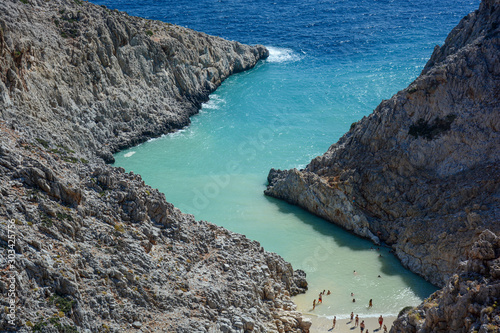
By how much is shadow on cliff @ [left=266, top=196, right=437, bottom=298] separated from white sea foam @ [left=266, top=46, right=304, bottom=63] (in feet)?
180

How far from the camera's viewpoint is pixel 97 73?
75.8 meters

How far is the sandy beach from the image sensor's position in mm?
45719

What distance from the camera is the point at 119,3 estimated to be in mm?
145875

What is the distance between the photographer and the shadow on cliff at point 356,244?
2010 inches

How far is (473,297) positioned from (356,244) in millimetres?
25791

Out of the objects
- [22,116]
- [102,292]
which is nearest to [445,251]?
[102,292]

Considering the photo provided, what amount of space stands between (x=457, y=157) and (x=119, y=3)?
4433 inches

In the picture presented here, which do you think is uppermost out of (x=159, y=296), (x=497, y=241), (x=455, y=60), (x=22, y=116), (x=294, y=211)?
(x=455, y=60)

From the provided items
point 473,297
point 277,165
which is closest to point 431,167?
point 277,165

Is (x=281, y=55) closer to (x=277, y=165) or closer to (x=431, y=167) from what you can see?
(x=277, y=165)

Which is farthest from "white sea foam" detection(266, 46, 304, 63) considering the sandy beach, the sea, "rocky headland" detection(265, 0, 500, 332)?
the sandy beach

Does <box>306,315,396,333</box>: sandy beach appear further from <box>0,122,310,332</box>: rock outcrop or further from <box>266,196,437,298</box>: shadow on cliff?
<box>266,196,437,298</box>: shadow on cliff

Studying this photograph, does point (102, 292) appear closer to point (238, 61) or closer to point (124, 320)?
point (124, 320)

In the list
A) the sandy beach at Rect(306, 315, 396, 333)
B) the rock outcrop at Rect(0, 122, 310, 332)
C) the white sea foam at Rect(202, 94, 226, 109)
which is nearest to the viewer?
the rock outcrop at Rect(0, 122, 310, 332)
